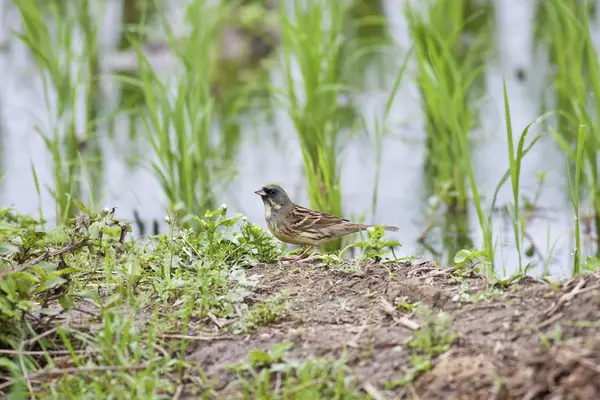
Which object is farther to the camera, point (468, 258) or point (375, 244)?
point (375, 244)

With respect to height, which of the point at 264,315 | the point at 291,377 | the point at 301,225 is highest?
the point at 301,225

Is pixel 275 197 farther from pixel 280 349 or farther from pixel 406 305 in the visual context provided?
pixel 280 349

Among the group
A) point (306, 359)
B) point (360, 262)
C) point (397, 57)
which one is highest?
point (397, 57)

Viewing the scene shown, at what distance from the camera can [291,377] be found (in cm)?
423

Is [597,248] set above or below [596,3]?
below

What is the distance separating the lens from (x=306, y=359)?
430 centimetres

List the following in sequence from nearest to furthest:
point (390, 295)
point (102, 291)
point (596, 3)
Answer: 1. point (390, 295)
2. point (102, 291)
3. point (596, 3)

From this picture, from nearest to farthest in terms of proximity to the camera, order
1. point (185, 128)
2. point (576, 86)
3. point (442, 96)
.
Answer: point (442, 96) < point (576, 86) < point (185, 128)

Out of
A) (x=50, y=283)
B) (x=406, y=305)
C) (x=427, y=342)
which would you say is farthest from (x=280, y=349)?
(x=50, y=283)

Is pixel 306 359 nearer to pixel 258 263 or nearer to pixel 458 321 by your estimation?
pixel 458 321

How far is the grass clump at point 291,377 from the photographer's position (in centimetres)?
406

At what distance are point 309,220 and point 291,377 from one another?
215cm

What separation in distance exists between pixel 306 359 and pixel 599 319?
4.04ft

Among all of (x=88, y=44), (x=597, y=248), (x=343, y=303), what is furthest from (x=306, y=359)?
(x=88, y=44)
